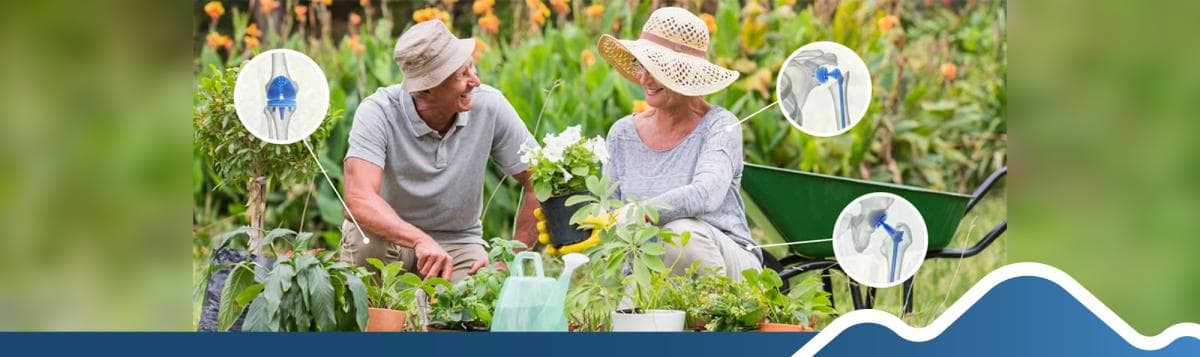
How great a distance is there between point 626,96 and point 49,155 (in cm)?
183

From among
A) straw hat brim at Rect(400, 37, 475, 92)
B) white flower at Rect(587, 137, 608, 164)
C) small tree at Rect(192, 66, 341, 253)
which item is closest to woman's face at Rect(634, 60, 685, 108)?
white flower at Rect(587, 137, 608, 164)

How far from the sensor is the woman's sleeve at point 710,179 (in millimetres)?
4988

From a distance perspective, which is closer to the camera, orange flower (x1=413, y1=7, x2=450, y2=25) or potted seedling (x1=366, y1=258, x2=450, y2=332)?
potted seedling (x1=366, y1=258, x2=450, y2=332)

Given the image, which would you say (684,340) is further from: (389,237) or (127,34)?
(127,34)

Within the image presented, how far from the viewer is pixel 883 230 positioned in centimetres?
512

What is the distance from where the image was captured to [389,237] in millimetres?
5094

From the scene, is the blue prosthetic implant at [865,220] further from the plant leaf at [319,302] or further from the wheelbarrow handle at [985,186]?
the plant leaf at [319,302]

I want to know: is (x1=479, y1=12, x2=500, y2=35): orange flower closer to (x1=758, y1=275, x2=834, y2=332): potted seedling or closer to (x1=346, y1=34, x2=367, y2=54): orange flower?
(x1=346, y1=34, x2=367, y2=54): orange flower

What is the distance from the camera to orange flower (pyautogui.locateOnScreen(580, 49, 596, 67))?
17.3ft

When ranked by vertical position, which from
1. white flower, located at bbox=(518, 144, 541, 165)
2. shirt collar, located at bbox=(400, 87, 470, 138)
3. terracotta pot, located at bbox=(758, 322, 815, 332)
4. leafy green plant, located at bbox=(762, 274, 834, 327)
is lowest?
terracotta pot, located at bbox=(758, 322, 815, 332)

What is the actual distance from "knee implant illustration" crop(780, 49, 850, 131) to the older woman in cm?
19

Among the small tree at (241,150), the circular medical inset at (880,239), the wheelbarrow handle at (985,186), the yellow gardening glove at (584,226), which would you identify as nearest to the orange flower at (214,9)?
the small tree at (241,150)

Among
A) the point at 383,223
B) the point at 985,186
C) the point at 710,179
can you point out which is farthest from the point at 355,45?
the point at 985,186

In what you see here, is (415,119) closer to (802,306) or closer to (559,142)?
(559,142)
